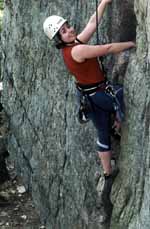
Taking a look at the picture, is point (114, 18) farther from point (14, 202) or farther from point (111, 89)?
point (14, 202)

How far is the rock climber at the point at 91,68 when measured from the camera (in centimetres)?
767

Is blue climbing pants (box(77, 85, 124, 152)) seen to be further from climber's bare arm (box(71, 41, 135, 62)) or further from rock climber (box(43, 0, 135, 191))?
climber's bare arm (box(71, 41, 135, 62))

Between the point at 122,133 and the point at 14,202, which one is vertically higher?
the point at 122,133

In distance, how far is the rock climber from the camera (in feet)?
25.2

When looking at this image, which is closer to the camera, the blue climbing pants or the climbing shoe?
the blue climbing pants

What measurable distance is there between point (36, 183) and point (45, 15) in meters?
3.43

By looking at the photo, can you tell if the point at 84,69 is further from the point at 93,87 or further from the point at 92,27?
the point at 92,27

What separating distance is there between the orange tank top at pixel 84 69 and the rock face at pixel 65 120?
36 centimetres

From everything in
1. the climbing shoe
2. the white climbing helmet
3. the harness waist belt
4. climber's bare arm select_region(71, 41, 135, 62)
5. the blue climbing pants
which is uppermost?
the white climbing helmet

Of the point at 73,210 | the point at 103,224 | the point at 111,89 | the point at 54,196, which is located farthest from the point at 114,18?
the point at 54,196

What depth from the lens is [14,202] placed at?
13.3m

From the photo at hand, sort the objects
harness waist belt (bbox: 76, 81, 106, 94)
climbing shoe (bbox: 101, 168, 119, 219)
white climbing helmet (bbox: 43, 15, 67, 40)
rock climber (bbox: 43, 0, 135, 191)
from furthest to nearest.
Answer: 1. climbing shoe (bbox: 101, 168, 119, 219)
2. harness waist belt (bbox: 76, 81, 106, 94)
3. white climbing helmet (bbox: 43, 15, 67, 40)
4. rock climber (bbox: 43, 0, 135, 191)

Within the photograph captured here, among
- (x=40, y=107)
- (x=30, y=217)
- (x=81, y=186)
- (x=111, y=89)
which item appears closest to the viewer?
(x=111, y=89)

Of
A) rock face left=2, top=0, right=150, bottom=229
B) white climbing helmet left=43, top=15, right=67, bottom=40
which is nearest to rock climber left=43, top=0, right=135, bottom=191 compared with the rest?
white climbing helmet left=43, top=15, right=67, bottom=40
